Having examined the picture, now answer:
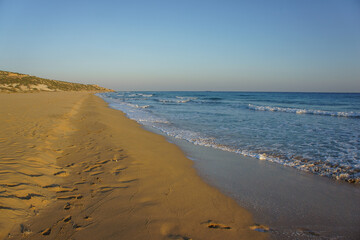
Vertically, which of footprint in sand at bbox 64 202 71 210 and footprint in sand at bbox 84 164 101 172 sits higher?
footprint in sand at bbox 84 164 101 172

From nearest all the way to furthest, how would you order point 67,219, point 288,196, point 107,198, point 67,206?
point 67,219 → point 67,206 → point 107,198 → point 288,196

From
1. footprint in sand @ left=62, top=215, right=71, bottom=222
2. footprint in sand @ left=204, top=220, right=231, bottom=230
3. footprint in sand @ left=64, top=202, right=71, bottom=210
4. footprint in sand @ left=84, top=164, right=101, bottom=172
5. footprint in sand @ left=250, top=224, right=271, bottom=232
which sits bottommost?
footprint in sand @ left=250, top=224, right=271, bottom=232

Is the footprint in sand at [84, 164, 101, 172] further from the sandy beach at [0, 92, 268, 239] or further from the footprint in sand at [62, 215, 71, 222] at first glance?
the footprint in sand at [62, 215, 71, 222]

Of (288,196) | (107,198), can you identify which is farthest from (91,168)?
(288,196)

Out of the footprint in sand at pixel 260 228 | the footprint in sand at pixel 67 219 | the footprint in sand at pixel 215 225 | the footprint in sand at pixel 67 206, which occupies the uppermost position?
the footprint in sand at pixel 67 206

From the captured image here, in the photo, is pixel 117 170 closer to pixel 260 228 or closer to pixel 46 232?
pixel 46 232

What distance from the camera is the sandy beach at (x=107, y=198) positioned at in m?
2.36

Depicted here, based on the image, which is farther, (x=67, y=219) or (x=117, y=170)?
(x=117, y=170)

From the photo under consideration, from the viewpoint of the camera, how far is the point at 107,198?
3084 millimetres

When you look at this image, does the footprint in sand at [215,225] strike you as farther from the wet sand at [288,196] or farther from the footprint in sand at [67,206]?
the footprint in sand at [67,206]

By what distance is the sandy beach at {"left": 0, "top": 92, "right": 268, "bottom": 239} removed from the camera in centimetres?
236

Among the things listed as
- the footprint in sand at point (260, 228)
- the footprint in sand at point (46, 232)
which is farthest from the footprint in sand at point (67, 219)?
the footprint in sand at point (260, 228)

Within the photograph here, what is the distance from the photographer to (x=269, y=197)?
335 cm

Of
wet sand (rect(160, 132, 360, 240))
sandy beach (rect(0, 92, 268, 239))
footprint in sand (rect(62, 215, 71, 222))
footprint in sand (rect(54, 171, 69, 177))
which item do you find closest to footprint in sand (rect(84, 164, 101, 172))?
sandy beach (rect(0, 92, 268, 239))
